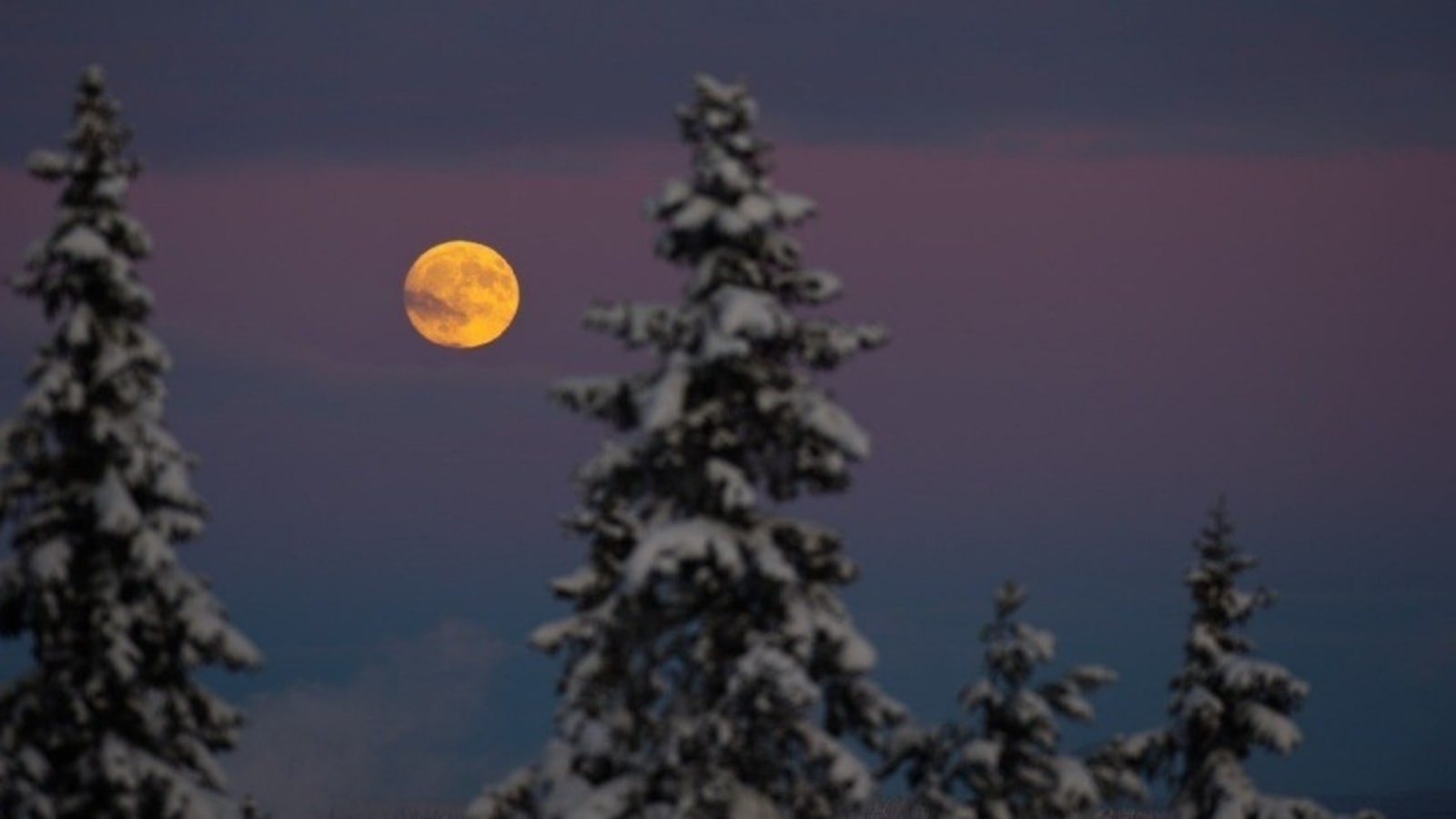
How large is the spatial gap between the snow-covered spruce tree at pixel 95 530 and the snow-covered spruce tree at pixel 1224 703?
56.6 feet

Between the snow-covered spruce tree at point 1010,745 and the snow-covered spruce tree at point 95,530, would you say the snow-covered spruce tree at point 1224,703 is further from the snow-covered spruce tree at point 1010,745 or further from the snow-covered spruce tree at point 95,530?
the snow-covered spruce tree at point 95,530

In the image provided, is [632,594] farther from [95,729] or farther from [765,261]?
[95,729]

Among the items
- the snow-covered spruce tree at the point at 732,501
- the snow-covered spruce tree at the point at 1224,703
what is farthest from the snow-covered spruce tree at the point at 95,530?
the snow-covered spruce tree at the point at 1224,703

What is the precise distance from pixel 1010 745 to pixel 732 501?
371 inches

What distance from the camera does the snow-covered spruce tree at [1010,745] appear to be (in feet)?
135

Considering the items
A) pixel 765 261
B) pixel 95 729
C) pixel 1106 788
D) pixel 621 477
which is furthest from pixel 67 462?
pixel 1106 788

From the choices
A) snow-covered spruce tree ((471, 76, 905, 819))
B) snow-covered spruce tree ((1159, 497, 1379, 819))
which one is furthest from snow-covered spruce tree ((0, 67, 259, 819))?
snow-covered spruce tree ((1159, 497, 1379, 819))

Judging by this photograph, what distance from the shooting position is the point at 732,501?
34.6 metres

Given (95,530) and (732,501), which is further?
(95,530)

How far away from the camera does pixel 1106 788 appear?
43.4m

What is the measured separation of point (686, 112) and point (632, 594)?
21.4ft

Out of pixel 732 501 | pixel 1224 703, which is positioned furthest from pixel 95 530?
pixel 1224 703

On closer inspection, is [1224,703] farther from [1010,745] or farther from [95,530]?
[95,530]

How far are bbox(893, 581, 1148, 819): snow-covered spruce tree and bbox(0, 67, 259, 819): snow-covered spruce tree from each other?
11.0 m
